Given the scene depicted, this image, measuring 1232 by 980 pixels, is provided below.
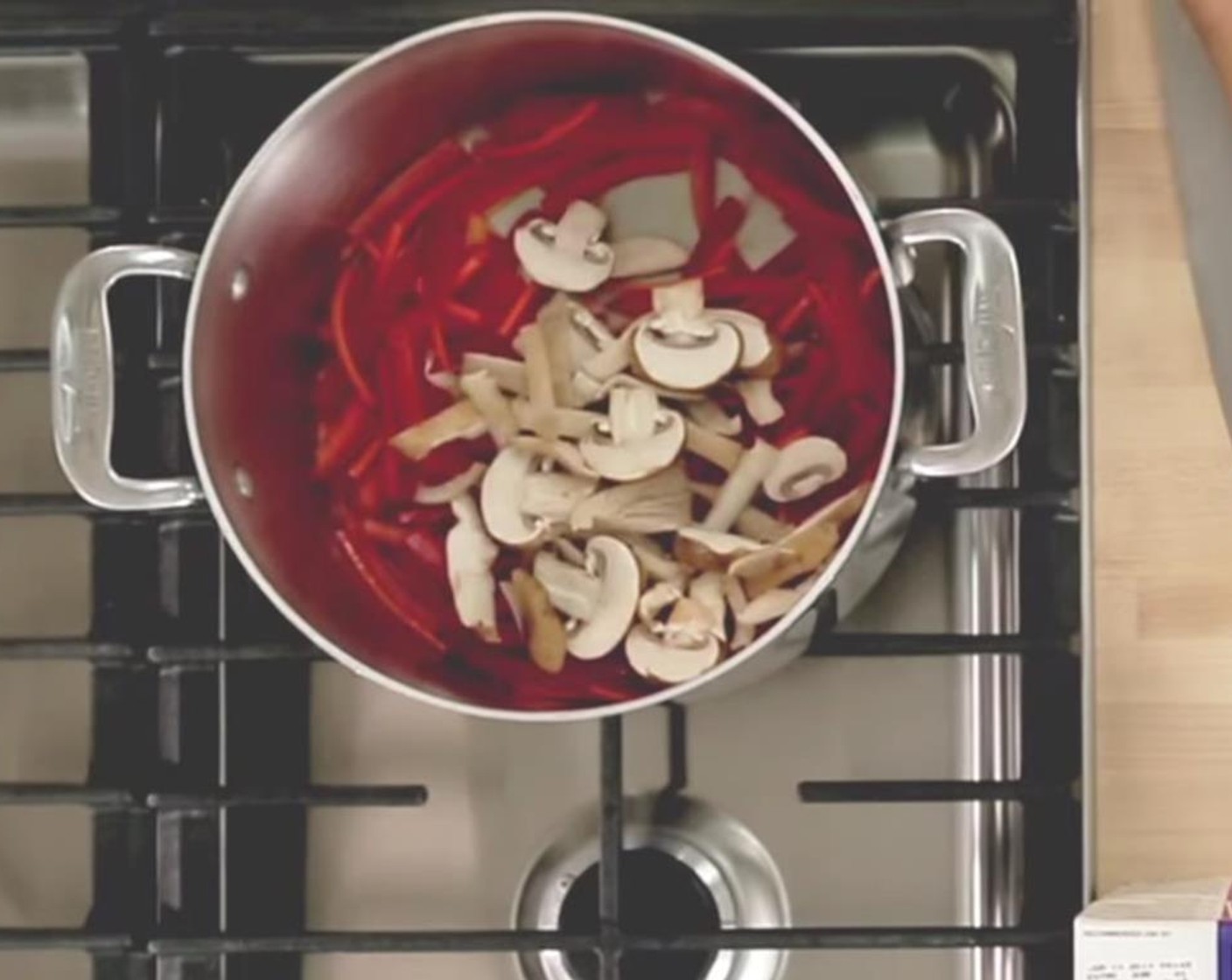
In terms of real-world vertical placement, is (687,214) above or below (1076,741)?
above

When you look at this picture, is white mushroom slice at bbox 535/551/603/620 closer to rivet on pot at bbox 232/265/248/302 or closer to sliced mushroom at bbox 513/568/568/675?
sliced mushroom at bbox 513/568/568/675

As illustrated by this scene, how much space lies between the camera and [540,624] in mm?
702

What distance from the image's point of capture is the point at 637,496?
27.5 inches

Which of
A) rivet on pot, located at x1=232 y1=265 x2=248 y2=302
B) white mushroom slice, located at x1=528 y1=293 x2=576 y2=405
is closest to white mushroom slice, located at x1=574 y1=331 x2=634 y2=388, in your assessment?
white mushroom slice, located at x1=528 y1=293 x2=576 y2=405

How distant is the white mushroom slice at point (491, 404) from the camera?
71cm

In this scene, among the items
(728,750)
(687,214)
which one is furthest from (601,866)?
(687,214)

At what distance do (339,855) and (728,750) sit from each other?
0.15 m

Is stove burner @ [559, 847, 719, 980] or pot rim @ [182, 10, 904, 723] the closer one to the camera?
pot rim @ [182, 10, 904, 723]

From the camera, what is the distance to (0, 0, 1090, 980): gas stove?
2.34ft

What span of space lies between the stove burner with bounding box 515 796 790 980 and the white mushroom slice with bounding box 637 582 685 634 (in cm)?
12

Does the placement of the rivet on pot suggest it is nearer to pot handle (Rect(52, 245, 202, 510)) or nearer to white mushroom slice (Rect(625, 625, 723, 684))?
pot handle (Rect(52, 245, 202, 510))

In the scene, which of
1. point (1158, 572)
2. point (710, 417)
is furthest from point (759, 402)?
point (1158, 572)

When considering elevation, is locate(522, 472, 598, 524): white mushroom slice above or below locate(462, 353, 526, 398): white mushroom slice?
below

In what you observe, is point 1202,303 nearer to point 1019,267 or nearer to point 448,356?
point 1019,267
